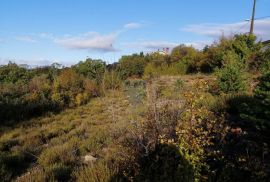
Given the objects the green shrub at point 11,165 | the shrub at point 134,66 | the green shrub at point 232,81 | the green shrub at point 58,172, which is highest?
the green shrub at point 232,81

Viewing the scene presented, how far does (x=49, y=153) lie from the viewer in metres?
8.18

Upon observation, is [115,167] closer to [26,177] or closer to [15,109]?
[26,177]

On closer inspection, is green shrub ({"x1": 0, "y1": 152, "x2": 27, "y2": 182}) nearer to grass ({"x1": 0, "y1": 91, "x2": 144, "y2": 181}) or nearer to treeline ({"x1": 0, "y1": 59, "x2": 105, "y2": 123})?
grass ({"x1": 0, "y1": 91, "x2": 144, "y2": 181})

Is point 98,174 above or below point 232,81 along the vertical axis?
below

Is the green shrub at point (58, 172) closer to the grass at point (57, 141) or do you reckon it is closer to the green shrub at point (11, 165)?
the grass at point (57, 141)

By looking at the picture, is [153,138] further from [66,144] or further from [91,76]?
[91,76]

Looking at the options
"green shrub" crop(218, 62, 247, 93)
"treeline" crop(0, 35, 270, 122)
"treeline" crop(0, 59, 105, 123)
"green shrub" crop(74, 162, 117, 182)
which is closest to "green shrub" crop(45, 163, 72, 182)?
"green shrub" crop(74, 162, 117, 182)

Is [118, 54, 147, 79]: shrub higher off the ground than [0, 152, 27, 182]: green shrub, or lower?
lower

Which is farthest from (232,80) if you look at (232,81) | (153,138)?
(153,138)

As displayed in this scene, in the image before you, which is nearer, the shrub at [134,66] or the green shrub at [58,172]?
the green shrub at [58,172]

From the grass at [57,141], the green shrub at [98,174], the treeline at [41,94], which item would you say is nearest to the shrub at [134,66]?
the treeline at [41,94]

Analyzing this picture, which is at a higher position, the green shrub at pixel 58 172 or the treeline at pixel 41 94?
the green shrub at pixel 58 172

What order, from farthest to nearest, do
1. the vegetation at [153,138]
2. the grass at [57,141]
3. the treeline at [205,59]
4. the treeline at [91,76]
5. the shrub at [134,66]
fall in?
the shrub at [134,66] → the treeline at [205,59] → the treeline at [91,76] → the grass at [57,141] → the vegetation at [153,138]

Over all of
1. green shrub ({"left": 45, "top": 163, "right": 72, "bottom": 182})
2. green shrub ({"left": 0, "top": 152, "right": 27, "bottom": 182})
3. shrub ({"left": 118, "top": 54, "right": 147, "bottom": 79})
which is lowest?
shrub ({"left": 118, "top": 54, "right": 147, "bottom": 79})
